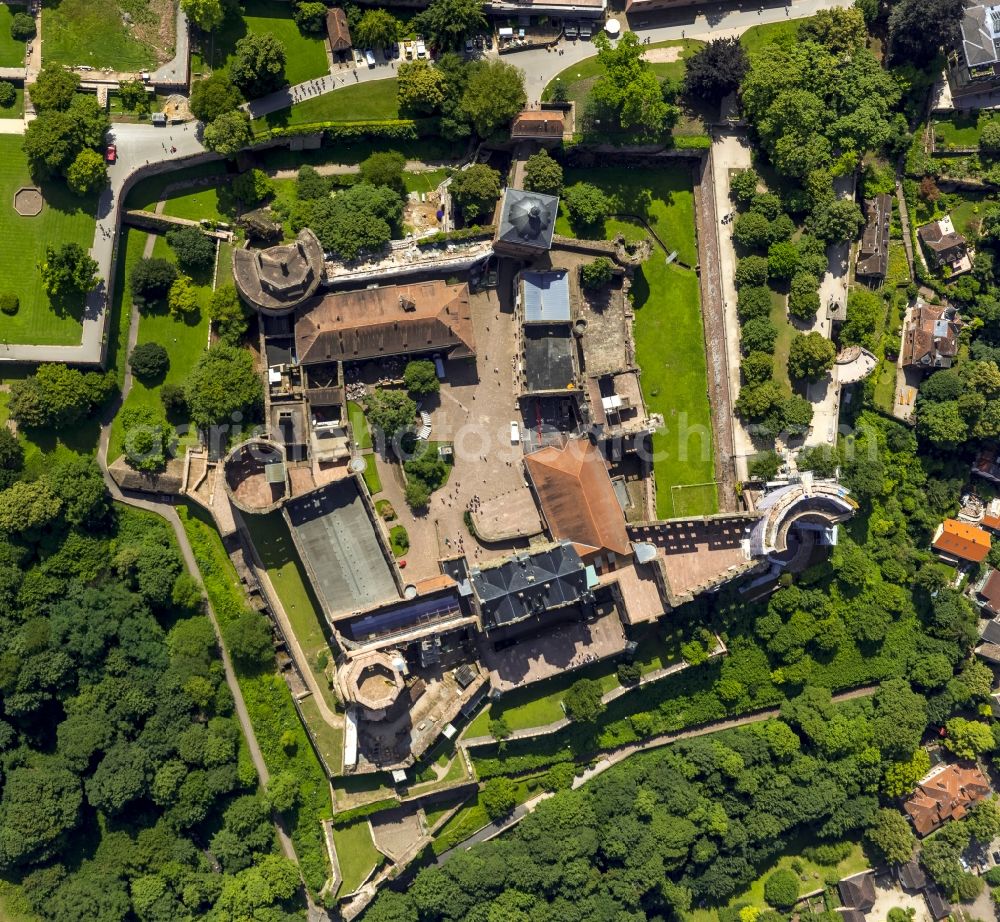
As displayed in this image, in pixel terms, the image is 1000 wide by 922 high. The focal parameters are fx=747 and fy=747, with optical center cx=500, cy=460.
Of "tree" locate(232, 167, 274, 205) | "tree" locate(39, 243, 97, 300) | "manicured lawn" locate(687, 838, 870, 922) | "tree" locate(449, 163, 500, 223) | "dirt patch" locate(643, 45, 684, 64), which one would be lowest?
"manicured lawn" locate(687, 838, 870, 922)

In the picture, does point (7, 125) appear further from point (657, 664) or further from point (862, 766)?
point (862, 766)

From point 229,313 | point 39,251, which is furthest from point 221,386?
point 39,251

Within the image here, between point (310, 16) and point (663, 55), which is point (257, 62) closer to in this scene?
Answer: point (310, 16)

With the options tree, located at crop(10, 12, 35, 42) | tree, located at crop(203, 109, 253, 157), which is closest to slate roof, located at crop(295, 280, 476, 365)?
tree, located at crop(203, 109, 253, 157)

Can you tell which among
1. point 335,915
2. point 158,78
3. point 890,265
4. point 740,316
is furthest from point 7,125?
point 890,265

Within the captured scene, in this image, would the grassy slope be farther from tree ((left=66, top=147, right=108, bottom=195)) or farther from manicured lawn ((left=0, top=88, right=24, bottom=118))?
manicured lawn ((left=0, top=88, right=24, bottom=118))

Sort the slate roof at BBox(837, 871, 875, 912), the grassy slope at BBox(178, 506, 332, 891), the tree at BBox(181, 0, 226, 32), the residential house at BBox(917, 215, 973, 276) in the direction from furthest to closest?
the slate roof at BBox(837, 871, 875, 912), the residential house at BBox(917, 215, 973, 276), the grassy slope at BBox(178, 506, 332, 891), the tree at BBox(181, 0, 226, 32)
